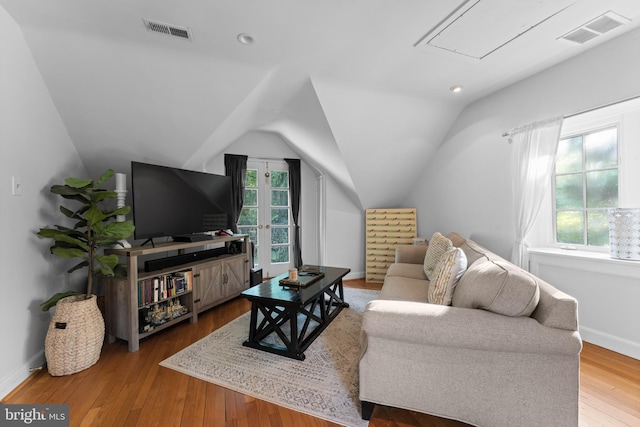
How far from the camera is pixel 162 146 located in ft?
9.11

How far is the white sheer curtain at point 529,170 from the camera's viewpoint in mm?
2354

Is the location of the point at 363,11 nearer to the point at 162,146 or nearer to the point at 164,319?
the point at 162,146

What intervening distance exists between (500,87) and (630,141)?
46.5 inches

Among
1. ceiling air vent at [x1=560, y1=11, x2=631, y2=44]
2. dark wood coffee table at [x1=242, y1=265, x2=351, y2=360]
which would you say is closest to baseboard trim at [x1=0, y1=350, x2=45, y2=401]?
dark wood coffee table at [x1=242, y1=265, x2=351, y2=360]

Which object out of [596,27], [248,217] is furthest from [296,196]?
[596,27]

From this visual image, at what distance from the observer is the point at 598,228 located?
2.30 metres

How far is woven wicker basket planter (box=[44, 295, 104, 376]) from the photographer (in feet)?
5.75

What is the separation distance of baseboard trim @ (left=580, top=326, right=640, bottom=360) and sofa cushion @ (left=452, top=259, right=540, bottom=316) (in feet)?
5.15

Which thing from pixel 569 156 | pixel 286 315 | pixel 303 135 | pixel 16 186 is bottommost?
pixel 286 315

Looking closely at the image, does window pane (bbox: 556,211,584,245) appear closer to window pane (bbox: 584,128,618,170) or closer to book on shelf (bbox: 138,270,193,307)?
window pane (bbox: 584,128,618,170)

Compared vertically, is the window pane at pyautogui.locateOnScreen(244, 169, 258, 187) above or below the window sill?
above

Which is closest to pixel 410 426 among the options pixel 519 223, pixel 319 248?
pixel 519 223

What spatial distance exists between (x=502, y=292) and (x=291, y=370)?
1.44 metres

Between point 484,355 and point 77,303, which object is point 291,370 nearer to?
point 484,355
